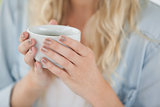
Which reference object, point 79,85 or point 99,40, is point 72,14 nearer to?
point 99,40

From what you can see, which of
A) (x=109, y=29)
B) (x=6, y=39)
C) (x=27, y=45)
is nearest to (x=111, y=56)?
(x=109, y=29)

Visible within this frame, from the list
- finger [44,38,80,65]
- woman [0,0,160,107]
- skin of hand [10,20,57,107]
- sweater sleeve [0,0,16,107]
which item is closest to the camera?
finger [44,38,80,65]

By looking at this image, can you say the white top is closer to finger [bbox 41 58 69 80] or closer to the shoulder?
finger [bbox 41 58 69 80]

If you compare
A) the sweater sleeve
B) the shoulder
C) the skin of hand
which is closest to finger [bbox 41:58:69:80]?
the skin of hand

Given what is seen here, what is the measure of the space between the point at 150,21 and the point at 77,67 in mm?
586

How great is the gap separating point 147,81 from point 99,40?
33 cm

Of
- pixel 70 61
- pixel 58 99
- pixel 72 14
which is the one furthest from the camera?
pixel 72 14

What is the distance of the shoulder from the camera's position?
0.97m

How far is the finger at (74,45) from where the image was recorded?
534 millimetres

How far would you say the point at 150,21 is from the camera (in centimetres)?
99

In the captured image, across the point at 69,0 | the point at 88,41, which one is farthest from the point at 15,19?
the point at 88,41

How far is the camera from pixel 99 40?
1.03 metres

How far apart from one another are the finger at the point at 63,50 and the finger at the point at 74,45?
0.01m

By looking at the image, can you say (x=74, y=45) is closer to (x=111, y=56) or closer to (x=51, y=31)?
(x=51, y=31)
